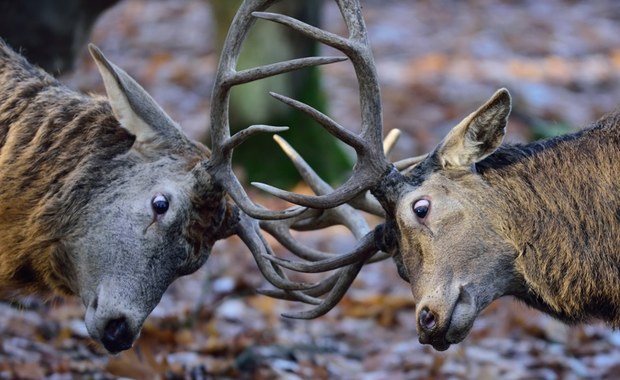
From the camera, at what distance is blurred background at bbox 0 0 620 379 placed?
8.15 meters

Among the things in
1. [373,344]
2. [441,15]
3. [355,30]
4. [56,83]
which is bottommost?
[441,15]

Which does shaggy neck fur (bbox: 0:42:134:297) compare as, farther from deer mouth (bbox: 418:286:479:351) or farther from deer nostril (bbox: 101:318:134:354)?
deer mouth (bbox: 418:286:479:351)

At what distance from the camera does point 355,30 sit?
6.30 meters

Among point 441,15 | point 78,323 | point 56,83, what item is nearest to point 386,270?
point 78,323

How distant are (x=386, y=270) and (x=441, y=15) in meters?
10.3

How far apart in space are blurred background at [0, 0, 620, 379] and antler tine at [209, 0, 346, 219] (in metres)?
1.56

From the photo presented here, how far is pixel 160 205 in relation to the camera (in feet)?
21.1

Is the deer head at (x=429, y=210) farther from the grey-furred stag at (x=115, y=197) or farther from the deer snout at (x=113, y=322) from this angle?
the deer snout at (x=113, y=322)

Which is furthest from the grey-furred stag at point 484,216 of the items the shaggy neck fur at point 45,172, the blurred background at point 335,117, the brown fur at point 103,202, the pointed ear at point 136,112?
the blurred background at point 335,117

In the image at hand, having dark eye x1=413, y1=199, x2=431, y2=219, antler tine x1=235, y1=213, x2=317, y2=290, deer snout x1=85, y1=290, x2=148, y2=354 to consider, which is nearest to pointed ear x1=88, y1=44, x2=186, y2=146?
antler tine x1=235, y1=213, x2=317, y2=290

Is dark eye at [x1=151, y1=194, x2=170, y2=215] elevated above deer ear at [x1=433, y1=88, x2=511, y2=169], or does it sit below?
below

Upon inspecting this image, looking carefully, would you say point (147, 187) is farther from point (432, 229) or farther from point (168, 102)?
point (168, 102)

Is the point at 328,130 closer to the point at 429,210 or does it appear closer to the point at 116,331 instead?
the point at 429,210

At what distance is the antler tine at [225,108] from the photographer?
6.38 metres
